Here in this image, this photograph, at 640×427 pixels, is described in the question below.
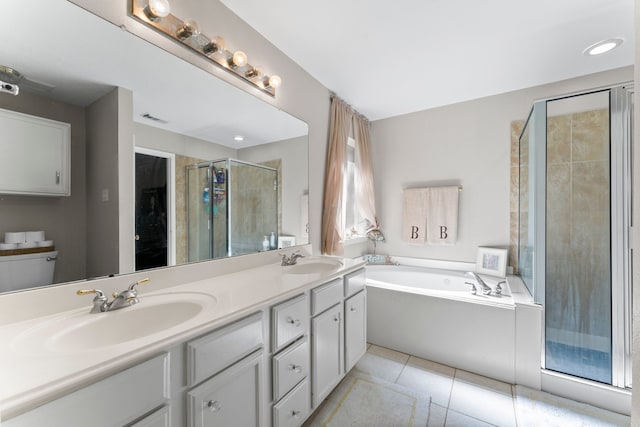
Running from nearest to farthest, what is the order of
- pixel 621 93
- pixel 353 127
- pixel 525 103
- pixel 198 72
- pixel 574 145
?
pixel 198 72, pixel 621 93, pixel 574 145, pixel 525 103, pixel 353 127

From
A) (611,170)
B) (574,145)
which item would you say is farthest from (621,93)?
(611,170)

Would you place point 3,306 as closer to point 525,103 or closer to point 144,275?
point 144,275

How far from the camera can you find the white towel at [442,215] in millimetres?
2887

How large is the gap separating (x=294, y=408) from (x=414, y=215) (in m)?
2.42

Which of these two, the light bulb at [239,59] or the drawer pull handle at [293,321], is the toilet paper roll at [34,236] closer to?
the drawer pull handle at [293,321]

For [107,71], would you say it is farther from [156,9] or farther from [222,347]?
[222,347]

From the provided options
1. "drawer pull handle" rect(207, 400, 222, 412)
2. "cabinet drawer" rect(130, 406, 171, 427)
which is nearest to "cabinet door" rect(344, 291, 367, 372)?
"drawer pull handle" rect(207, 400, 222, 412)

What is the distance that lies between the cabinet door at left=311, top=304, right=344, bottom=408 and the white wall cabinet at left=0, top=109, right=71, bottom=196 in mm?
1262

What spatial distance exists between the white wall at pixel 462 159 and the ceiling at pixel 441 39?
0.69ft

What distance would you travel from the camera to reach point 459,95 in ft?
8.88

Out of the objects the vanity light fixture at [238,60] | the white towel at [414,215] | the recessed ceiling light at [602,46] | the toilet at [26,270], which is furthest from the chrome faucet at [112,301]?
the recessed ceiling light at [602,46]

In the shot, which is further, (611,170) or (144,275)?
(611,170)

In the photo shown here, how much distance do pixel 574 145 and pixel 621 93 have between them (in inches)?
14.4

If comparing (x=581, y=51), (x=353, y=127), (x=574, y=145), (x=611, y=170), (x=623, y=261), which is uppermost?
(x=581, y=51)
